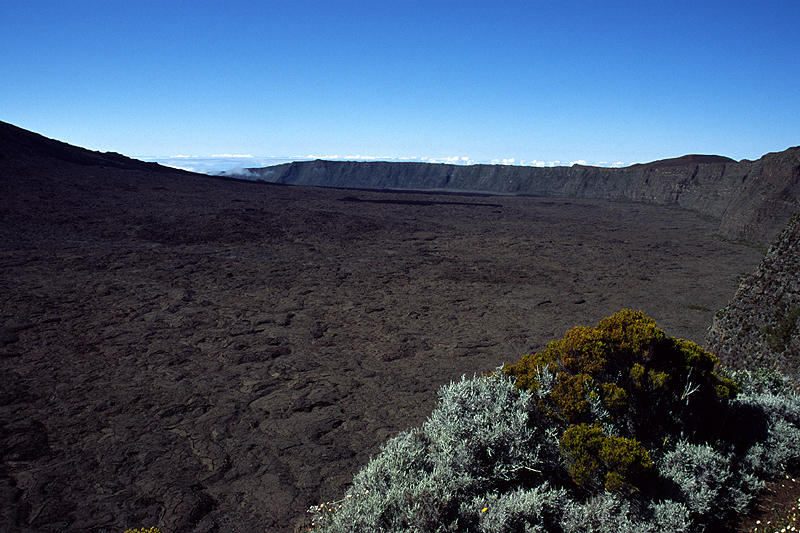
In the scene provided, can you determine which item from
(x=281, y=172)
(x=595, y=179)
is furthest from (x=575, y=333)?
(x=281, y=172)

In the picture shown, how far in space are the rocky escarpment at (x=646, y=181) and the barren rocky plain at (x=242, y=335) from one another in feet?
11.2

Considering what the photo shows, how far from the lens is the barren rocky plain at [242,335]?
146 inches

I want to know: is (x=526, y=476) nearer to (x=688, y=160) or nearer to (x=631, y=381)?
(x=631, y=381)

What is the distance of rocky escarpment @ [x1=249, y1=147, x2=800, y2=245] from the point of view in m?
19.5

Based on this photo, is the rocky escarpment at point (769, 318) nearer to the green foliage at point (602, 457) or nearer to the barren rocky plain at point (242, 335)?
the barren rocky plain at point (242, 335)

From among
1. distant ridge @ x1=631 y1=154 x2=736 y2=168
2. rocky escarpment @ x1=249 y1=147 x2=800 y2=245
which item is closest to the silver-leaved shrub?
rocky escarpment @ x1=249 y1=147 x2=800 y2=245

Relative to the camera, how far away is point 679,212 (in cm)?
3500

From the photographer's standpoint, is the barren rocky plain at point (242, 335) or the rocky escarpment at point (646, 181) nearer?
the barren rocky plain at point (242, 335)

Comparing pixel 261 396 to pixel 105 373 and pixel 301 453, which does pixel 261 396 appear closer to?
pixel 301 453

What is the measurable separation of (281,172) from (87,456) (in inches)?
3320

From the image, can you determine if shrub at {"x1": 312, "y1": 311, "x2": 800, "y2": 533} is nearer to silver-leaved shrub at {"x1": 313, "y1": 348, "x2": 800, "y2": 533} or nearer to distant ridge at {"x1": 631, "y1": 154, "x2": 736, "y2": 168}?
silver-leaved shrub at {"x1": 313, "y1": 348, "x2": 800, "y2": 533}

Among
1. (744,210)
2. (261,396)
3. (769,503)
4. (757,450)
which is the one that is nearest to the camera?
(769,503)

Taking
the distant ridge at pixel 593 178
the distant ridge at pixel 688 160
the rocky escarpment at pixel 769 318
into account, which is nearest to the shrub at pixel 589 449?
the rocky escarpment at pixel 769 318

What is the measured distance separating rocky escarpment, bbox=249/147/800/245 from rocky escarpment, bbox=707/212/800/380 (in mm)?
16645
